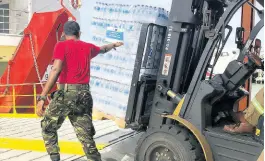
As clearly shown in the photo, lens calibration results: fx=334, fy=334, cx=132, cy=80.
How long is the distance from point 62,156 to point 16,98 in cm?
529

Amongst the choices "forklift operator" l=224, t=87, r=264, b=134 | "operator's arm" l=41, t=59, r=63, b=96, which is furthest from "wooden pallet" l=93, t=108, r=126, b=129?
"forklift operator" l=224, t=87, r=264, b=134

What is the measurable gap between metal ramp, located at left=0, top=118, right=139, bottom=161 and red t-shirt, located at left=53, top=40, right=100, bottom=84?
136 cm

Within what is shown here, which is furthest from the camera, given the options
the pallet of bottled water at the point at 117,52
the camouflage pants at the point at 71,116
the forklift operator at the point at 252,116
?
the pallet of bottled water at the point at 117,52

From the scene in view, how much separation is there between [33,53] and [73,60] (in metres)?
5.23

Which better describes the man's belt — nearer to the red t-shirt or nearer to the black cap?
the red t-shirt

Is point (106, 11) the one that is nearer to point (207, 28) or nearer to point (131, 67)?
point (131, 67)

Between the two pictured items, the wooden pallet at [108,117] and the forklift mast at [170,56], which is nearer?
the forklift mast at [170,56]

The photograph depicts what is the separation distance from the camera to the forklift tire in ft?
12.1

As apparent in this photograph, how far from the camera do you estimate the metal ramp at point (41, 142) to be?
4.93m

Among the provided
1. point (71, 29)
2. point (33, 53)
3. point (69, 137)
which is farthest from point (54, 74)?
point (33, 53)

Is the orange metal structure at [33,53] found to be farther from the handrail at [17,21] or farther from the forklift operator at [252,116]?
the handrail at [17,21]

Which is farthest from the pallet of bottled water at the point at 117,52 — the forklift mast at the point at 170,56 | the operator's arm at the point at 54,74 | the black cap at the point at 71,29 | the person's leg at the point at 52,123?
the operator's arm at the point at 54,74

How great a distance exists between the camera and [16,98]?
9.65 meters

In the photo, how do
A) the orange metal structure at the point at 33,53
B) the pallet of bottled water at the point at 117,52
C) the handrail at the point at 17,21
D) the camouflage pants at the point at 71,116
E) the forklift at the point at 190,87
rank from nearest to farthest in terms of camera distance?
the forklift at the point at 190,87, the camouflage pants at the point at 71,116, the pallet of bottled water at the point at 117,52, the orange metal structure at the point at 33,53, the handrail at the point at 17,21
